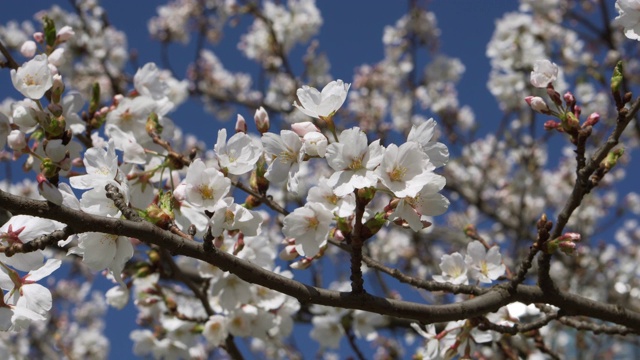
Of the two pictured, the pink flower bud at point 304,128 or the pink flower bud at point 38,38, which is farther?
the pink flower bud at point 38,38

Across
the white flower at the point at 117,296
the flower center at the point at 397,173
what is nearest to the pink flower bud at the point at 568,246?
the flower center at the point at 397,173

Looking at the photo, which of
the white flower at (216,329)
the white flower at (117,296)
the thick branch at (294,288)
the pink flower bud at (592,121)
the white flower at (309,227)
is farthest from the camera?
the white flower at (117,296)

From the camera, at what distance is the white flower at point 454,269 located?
2.00 meters

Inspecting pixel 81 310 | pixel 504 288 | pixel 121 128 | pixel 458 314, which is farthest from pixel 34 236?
pixel 81 310

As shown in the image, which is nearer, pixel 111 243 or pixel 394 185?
pixel 394 185

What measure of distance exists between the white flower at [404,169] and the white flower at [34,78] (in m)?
1.10

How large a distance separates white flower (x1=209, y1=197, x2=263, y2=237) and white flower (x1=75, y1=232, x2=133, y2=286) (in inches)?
9.9

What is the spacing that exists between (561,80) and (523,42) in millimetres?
614

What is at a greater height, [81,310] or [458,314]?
[81,310]

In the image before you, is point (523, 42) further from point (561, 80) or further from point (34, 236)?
point (34, 236)

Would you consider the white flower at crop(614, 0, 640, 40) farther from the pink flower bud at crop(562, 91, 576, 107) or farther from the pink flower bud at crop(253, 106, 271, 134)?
the pink flower bud at crop(253, 106, 271, 134)

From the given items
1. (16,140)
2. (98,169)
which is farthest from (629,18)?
(16,140)

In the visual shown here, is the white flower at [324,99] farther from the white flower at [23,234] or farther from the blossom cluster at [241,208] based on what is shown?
the white flower at [23,234]

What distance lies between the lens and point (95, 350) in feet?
29.3
